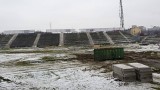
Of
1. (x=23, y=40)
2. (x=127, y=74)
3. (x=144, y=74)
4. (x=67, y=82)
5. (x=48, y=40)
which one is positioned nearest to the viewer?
(x=144, y=74)

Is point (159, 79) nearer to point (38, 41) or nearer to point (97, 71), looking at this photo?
point (97, 71)

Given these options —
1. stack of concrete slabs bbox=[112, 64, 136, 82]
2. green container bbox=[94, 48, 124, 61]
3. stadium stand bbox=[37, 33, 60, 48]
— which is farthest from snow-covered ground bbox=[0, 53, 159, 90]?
stadium stand bbox=[37, 33, 60, 48]

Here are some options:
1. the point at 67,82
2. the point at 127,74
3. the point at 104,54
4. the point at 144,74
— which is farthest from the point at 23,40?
the point at 144,74

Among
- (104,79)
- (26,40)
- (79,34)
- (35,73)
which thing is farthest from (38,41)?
(104,79)

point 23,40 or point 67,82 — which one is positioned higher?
point 23,40

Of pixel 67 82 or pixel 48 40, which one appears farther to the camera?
pixel 48 40

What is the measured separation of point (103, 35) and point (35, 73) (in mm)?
59946

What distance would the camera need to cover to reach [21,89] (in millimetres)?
20391

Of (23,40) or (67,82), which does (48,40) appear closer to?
(23,40)

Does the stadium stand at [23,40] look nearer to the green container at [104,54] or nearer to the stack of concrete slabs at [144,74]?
the green container at [104,54]

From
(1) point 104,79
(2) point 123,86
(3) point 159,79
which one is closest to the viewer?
(2) point 123,86

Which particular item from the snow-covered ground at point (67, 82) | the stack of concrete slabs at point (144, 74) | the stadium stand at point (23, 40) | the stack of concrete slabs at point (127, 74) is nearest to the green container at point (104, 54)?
the snow-covered ground at point (67, 82)

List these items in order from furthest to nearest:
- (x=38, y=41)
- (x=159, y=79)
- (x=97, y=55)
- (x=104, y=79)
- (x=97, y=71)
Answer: (x=38, y=41), (x=97, y=55), (x=97, y=71), (x=104, y=79), (x=159, y=79)

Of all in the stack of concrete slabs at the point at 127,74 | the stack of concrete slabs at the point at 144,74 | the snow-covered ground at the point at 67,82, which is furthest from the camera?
the stack of concrete slabs at the point at 127,74
